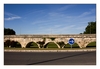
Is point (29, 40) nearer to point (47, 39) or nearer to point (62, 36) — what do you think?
point (47, 39)

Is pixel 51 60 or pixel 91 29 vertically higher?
pixel 91 29

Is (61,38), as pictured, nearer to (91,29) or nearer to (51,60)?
(51,60)

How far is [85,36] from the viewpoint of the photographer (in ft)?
94.4

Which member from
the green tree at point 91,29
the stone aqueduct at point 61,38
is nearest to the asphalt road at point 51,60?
the stone aqueduct at point 61,38

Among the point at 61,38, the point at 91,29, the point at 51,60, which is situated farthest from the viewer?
the point at 91,29

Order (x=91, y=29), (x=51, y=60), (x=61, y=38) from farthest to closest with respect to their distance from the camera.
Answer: (x=91, y=29)
(x=61, y=38)
(x=51, y=60)

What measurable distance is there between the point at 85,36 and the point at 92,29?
40.6 meters

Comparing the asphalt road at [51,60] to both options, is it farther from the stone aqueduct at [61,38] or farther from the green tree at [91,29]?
the green tree at [91,29]

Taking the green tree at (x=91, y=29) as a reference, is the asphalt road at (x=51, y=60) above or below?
below

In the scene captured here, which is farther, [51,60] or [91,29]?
[91,29]

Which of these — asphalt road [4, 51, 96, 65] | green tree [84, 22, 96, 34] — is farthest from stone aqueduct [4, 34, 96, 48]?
green tree [84, 22, 96, 34]

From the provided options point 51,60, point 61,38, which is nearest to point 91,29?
point 61,38

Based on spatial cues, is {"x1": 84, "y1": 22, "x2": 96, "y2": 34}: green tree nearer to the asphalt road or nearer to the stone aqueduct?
the stone aqueduct

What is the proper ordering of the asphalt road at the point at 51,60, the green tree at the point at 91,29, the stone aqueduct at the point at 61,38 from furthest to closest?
the green tree at the point at 91,29
the stone aqueduct at the point at 61,38
the asphalt road at the point at 51,60
